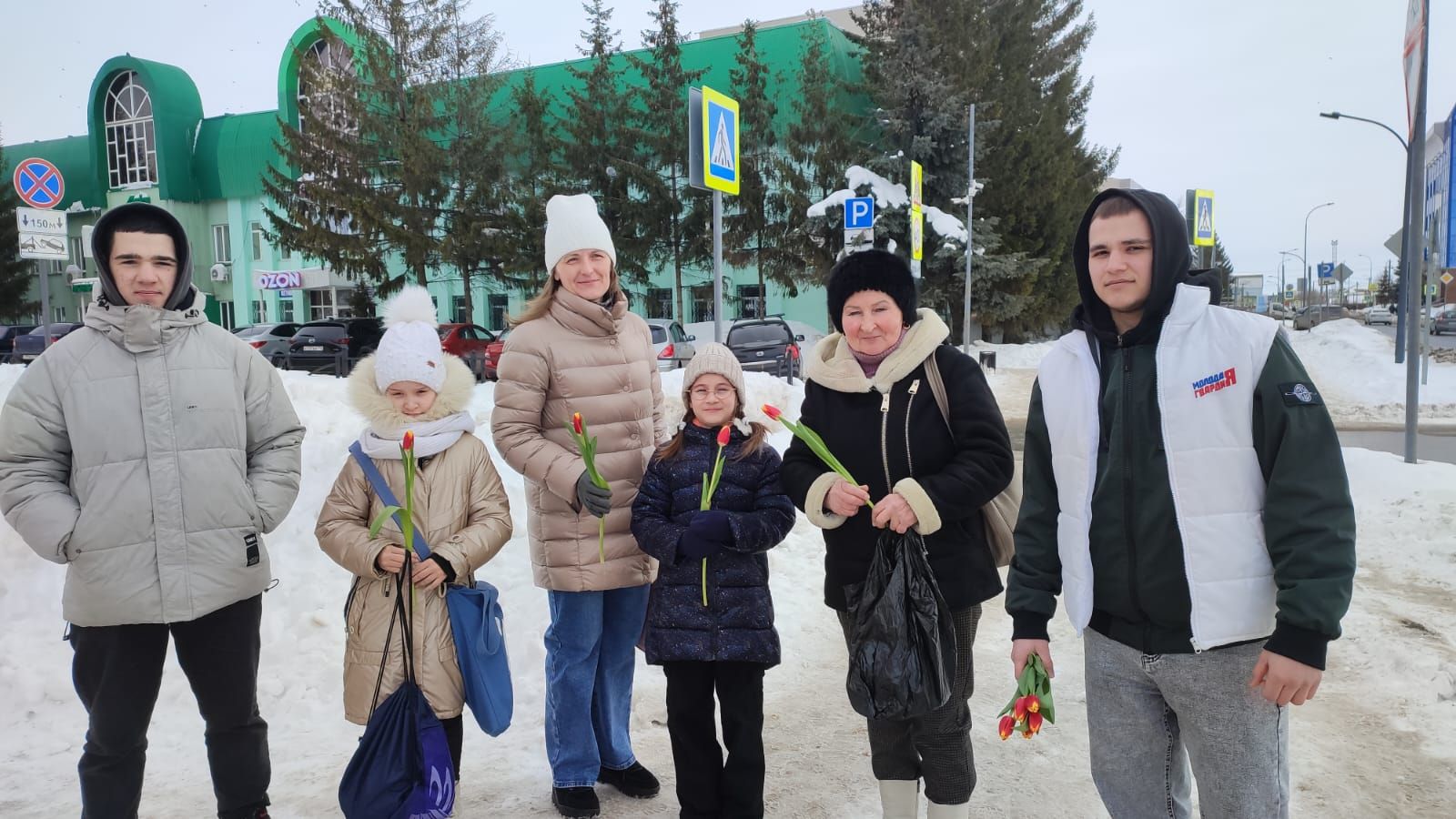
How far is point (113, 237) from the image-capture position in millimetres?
2854

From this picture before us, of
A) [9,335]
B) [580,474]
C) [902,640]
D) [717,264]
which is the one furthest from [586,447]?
[9,335]

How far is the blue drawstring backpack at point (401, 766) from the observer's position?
275cm

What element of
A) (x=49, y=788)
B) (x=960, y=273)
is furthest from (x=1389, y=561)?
(x=960, y=273)

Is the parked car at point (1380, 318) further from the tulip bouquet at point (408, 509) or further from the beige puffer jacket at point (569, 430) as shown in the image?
the tulip bouquet at point (408, 509)

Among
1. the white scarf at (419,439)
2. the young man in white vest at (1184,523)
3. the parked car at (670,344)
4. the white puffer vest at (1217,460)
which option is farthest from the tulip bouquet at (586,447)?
the parked car at (670,344)

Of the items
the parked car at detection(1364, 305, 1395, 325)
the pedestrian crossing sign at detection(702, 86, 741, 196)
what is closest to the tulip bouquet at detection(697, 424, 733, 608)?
the pedestrian crossing sign at detection(702, 86, 741, 196)

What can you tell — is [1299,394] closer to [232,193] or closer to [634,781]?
[634,781]

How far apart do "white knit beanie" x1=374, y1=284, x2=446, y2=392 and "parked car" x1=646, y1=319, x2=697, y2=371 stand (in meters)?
13.7

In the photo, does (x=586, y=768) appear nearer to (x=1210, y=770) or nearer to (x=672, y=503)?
(x=672, y=503)

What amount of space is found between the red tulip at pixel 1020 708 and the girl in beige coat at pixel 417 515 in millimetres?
1780

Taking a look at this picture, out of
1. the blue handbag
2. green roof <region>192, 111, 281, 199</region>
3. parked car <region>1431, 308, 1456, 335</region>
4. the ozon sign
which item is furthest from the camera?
parked car <region>1431, 308, 1456, 335</region>

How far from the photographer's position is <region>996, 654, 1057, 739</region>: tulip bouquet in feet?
7.86

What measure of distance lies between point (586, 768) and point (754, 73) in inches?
1215

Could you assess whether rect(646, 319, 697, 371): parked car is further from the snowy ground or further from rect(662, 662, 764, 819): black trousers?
rect(662, 662, 764, 819): black trousers
